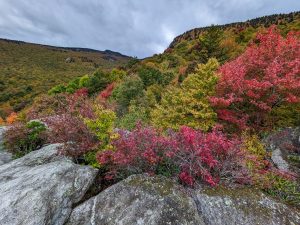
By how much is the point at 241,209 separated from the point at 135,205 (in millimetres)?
2691

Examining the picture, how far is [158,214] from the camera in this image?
20.8 feet

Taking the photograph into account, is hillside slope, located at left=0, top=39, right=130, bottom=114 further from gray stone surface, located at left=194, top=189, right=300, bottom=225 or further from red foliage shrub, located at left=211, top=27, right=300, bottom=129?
gray stone surface, located at left=194, top=189, right=300, bottom=225

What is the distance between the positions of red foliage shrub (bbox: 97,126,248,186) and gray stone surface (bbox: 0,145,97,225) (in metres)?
1.00

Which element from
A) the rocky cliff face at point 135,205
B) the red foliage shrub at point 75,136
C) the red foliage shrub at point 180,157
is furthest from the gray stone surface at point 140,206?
the red foliage shrub at point 75,136

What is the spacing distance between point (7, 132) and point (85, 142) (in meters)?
7.06

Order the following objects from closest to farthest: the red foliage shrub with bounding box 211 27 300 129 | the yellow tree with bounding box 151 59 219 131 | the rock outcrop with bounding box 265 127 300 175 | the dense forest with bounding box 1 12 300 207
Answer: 1. the dense forest with bounding box 1 12 300 207
2. the rock outcrop with bounding box 265 127 300 175
3. the red foliage shrub with bounding box 211 27 300 129
4. the yellow tree with bounding box 151 59 219 131

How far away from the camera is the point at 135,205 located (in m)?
6.64

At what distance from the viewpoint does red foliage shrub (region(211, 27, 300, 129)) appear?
12945mm

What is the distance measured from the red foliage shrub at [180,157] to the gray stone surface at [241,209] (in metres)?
0.55

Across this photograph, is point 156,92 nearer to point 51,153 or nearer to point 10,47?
point 51,153

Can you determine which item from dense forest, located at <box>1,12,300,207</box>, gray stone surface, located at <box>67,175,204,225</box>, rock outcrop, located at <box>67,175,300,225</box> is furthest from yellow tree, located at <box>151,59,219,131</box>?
gray stone surface, located at <box>67,175,204,225</box>

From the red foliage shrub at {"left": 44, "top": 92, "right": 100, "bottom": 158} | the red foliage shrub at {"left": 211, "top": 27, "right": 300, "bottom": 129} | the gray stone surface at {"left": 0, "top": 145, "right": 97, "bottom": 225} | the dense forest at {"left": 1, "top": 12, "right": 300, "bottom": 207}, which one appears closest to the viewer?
the gray stone surface at {"left": 0, "top": 145, "right": 97, "bottom": 225}

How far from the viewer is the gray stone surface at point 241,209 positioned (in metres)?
6.41

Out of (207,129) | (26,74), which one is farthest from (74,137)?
(26,74)
